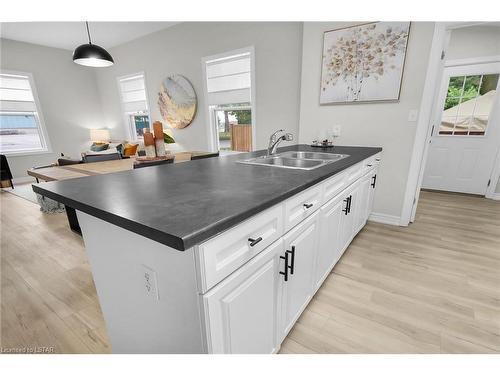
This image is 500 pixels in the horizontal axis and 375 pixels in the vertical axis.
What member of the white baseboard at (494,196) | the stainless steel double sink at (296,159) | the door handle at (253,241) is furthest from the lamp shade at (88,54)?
the white baseboard at (494,196)

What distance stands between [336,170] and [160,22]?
4.33 metres

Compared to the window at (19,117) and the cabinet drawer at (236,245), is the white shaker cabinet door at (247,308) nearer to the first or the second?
the cabinet drawer at (236,245)

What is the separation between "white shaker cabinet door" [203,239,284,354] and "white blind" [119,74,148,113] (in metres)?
5.33

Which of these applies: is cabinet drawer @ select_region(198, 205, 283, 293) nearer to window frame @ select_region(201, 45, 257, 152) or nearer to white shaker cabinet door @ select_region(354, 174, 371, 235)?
white shaker cabinet door @ select_region(354, 174, 371, 235)

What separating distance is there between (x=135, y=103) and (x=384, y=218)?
218 inches

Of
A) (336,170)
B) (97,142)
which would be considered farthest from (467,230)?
(97,142)

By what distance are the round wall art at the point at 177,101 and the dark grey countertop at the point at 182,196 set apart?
329cm

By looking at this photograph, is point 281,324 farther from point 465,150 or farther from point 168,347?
point 465,150

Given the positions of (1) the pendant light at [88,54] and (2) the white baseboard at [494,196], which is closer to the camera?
(1) the pendant light at [88,54]

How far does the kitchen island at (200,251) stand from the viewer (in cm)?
65

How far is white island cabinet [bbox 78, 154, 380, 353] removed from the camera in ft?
2.17

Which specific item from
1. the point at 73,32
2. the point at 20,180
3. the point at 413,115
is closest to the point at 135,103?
the point at 73,32

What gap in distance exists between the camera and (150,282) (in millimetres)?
743

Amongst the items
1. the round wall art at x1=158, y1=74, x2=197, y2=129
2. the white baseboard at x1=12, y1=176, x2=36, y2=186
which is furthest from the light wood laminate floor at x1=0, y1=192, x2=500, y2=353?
the white baseboard at x1=12, y1=176, x2=36, y2=186
